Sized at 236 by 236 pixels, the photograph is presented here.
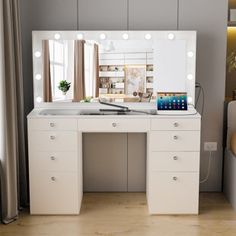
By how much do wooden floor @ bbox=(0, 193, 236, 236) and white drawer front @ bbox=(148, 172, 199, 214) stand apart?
0.23ft

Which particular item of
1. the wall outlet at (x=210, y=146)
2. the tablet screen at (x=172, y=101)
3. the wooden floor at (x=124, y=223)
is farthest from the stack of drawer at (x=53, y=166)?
the wall outlet at (x=210, y=146)

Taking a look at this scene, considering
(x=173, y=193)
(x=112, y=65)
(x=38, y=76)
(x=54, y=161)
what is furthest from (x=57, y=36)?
(x=173, y=193)

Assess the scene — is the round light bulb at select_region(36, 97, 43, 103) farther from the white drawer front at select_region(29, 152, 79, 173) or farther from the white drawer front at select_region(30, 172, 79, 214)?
the white drawer front at select_region(30, 172, 79, 214)

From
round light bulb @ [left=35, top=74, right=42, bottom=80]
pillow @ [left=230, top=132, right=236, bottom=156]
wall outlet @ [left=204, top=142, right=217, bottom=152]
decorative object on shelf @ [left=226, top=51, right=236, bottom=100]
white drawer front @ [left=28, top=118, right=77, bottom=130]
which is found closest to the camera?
white drawer front @ [left=28, top=118, right=77, bottom=130]

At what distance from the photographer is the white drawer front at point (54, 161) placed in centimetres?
326

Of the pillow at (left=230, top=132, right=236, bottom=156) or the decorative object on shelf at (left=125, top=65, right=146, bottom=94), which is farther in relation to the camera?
the decorative object on shelf at (left=125, top=65, right=146, bottom=94)

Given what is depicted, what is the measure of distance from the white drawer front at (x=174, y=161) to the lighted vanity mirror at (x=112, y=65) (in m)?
0.61

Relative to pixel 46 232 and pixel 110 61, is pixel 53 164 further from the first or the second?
pixel 110 61

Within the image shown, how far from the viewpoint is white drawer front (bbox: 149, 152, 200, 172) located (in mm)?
3273

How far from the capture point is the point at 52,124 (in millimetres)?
3223

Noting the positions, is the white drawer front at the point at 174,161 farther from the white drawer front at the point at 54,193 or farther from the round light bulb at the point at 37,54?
the round light bulb at the point at 37,54

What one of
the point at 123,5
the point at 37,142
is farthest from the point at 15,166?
the point at 123,5

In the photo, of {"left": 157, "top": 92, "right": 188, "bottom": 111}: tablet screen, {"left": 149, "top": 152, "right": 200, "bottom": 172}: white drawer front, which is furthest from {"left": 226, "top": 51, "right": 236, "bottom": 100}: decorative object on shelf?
{"left": 149, "top": 152, "right": 200, "bottom": 172}: white drawer front

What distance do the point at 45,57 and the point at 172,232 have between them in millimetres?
1859
